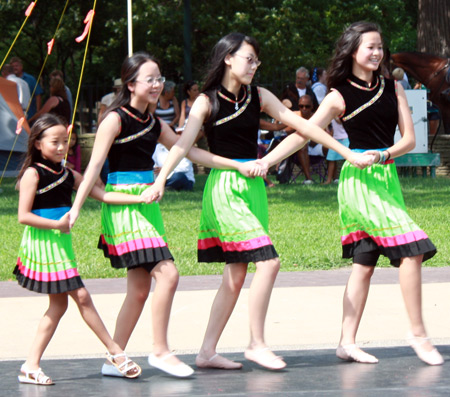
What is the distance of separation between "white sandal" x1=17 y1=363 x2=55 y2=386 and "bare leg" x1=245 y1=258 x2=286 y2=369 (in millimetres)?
1060

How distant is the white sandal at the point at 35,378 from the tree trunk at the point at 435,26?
1703cm

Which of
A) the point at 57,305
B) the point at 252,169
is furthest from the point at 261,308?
the point at 57,305

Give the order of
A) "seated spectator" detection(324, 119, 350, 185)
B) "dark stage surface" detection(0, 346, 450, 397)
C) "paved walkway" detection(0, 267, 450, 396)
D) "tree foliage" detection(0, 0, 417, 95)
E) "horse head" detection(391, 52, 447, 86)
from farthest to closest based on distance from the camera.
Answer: "tree foliage" detection(0, 0, 417, 95) < "horse head" detection(391, 52, 447, 86) < "seated spectator" detection(324, 119, 350, 185) < "paved walkway" detection(0, 267, 450, 396) < "dark stage surface" detection(0, 346, 450, 397)

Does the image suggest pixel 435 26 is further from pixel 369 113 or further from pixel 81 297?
pixel 81 297

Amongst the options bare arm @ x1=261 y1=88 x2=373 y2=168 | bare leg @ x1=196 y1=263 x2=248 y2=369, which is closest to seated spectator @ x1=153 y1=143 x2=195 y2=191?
bare arm @ x1=261 y1=88 x2=373 y2=168

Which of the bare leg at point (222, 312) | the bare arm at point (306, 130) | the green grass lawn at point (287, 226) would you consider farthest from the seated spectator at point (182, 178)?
the bare leg at point (222, 312)

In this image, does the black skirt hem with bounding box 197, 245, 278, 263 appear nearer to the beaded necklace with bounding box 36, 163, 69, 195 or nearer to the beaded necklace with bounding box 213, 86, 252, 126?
the beaded necklace with bounding box 213, 86, 252, 126

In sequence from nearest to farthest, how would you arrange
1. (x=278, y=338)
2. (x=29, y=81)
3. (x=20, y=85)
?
1. (x=278, y=338)
2. (x=20, y=85)
3. (x=29, y=81)

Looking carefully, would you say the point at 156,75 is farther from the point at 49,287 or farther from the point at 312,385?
the point at 312,385

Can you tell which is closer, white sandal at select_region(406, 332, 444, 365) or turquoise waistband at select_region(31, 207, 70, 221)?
turquoise waistband at select_region(31, 207, 70, 221)

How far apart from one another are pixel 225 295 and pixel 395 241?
3.15 ft

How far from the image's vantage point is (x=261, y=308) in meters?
5.38

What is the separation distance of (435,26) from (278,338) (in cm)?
1582

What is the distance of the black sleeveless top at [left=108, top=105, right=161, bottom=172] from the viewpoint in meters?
5.38
